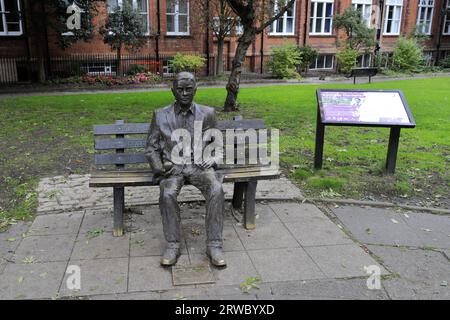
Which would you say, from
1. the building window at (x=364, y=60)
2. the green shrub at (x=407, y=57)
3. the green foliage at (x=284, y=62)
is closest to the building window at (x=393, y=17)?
the building window at (x=364, y=60)

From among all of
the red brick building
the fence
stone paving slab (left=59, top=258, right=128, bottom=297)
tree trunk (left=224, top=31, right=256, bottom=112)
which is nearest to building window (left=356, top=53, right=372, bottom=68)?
the red brick building

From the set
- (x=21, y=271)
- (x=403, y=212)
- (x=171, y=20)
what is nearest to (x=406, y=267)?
(x=403, y=212)

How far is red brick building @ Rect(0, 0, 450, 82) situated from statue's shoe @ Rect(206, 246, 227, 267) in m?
16.9

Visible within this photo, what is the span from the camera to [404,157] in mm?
8141

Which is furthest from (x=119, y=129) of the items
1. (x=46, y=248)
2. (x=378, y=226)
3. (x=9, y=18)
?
(x=9, y=18)

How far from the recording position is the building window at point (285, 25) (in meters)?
27.7

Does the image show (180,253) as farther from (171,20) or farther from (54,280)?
(171,20)

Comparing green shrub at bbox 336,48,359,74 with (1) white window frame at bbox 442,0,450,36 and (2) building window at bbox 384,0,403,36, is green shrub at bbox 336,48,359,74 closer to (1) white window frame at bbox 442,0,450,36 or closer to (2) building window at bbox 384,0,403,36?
→ (2) building window at bbox 384,0,403,36

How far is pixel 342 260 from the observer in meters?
4.35

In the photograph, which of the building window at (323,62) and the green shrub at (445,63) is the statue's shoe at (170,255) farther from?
the green shrub at (445,63)

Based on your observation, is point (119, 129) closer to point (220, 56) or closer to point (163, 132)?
point (163, 132)

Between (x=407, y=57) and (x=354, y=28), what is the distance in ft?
12.4

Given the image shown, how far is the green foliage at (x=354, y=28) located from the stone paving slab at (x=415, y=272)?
24.1 metres

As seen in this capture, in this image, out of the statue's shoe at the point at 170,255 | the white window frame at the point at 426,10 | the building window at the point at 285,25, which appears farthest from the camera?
the white window frame at the point at 426,10
